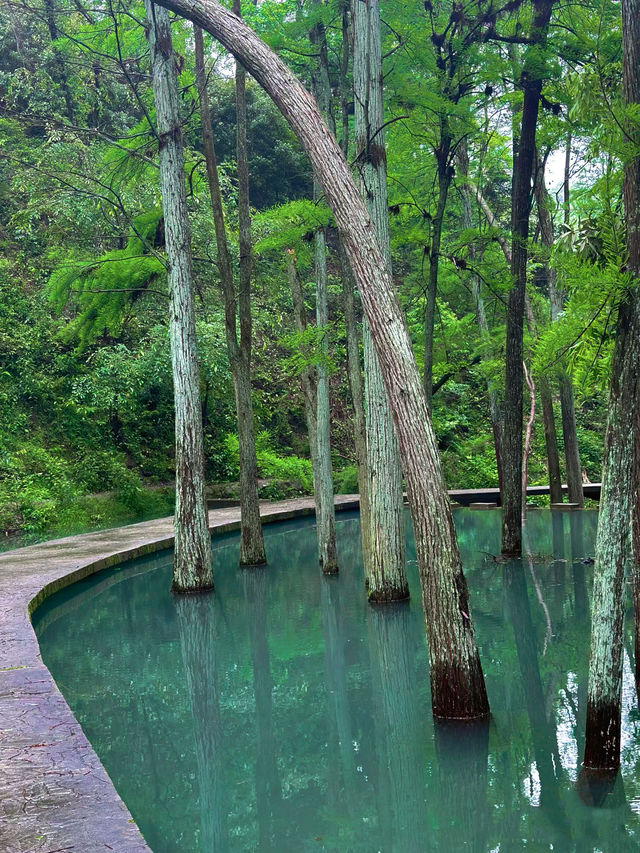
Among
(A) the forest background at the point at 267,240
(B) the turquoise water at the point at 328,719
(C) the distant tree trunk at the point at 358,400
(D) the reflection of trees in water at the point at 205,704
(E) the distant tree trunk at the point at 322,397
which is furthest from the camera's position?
(E) the distant tree trunk at the point at 322,397

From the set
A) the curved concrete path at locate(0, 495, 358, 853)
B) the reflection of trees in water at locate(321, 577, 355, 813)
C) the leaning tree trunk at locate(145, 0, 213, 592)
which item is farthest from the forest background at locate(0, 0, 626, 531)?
the curved concrete path at locate(0, 495, 358, 853)

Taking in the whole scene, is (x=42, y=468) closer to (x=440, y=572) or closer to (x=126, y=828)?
(x=440, y=572)

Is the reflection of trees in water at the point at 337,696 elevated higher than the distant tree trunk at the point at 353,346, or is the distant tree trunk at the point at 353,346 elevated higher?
the distant tree trunk at the point at 353,346

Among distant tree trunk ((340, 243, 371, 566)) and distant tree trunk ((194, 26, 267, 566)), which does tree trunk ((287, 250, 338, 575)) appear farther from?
distant tree trunk ((194, 26, 267, 566))

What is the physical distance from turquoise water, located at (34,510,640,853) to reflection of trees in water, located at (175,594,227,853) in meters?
0.02

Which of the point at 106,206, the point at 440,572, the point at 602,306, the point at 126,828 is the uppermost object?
the point at 106,206

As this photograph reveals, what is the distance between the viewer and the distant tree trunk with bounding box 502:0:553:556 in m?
12.6

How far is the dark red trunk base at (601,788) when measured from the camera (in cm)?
494

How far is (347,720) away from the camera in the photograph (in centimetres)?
691

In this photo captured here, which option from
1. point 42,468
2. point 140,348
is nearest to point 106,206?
point 140,348

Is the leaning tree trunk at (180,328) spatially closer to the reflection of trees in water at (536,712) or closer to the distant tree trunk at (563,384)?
the reflection of trees in water at (536,712)

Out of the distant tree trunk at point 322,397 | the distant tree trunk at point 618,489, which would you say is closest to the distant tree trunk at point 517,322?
the distant tree trunk at point 322,397

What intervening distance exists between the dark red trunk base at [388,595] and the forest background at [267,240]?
325 centimetres

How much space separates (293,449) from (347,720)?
21.2 m
